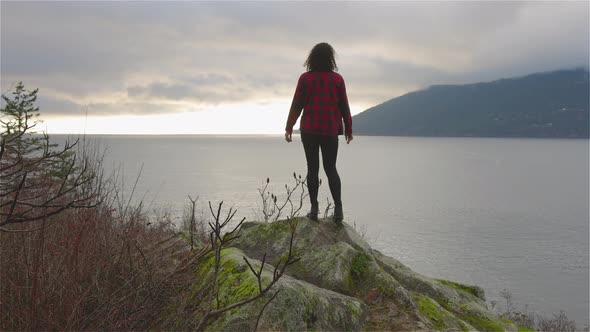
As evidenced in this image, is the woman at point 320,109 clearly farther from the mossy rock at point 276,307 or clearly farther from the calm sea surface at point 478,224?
the calm sea surface at point 478,224

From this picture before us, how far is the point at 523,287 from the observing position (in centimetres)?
3469

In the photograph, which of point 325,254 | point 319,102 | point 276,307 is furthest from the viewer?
point 319,102

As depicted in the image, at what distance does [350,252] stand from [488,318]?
244 cm

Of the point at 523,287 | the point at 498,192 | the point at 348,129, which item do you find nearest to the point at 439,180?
the point at 498,192

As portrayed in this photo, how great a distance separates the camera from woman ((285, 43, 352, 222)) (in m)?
6.83

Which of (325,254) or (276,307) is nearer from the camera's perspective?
(276,307)

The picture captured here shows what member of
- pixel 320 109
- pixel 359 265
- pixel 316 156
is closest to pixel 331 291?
pixel 359 265

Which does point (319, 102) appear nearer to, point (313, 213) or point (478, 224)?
point (313, 213)

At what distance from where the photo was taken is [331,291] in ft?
16.1

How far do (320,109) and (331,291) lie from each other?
3208mm

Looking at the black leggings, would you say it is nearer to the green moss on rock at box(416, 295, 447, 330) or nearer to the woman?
the woman

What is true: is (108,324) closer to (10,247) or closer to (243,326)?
(243,326)

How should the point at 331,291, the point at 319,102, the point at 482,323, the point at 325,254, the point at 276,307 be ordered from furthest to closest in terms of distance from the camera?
the point at 319,102 → the point at 325,254 → the point at 482,323 → the point at 331,291 → the point at 276,307

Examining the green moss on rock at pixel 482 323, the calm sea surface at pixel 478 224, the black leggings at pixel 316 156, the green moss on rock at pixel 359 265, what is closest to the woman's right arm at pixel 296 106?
the black leggings at pixel 316 156
